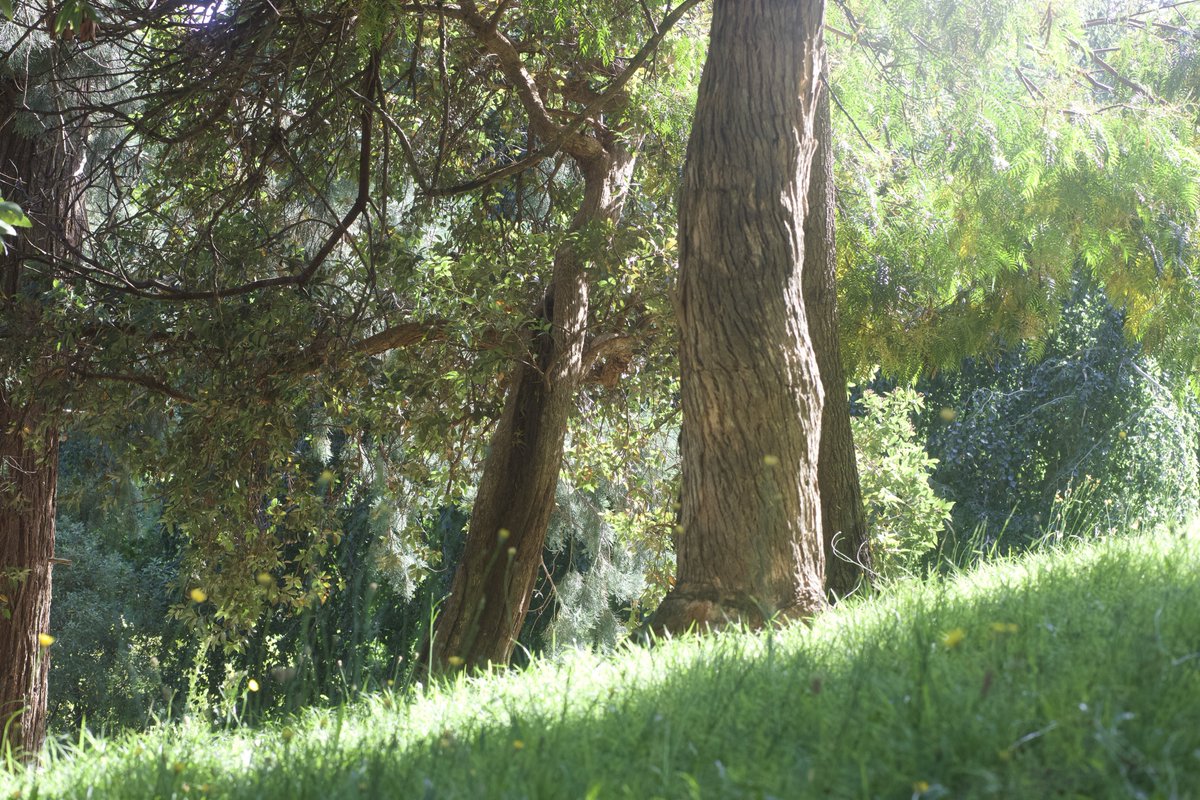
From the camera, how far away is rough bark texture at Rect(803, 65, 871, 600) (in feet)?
20.3

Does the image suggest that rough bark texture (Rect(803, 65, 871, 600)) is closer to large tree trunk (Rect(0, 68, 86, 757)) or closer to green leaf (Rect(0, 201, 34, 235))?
green leaf (Rect(0, 201, 34, 235))

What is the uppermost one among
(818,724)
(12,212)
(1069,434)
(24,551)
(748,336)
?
(12,212)

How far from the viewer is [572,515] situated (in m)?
13.6

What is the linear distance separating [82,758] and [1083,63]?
385 inches

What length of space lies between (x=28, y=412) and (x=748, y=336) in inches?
223

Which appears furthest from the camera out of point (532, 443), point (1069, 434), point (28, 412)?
point (1069, 434)

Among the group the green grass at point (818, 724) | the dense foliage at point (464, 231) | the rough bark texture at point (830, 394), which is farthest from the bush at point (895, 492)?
the green grass at point (818, 724)

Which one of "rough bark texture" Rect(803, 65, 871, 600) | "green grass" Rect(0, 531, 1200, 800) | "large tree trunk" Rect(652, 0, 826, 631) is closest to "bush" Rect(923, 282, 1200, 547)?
"rough bark texture" Rect(803, 65, 871, 600)

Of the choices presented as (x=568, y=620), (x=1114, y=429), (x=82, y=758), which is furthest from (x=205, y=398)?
(x=1114, y=429)

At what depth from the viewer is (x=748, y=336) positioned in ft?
15.3

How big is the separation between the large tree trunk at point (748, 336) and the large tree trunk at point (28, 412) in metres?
4.69

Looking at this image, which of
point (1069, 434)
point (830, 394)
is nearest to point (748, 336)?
point (830, 394)

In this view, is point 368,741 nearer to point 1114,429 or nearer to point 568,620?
point 568,620

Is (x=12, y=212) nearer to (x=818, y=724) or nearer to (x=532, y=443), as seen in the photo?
(x=818, y=724)
